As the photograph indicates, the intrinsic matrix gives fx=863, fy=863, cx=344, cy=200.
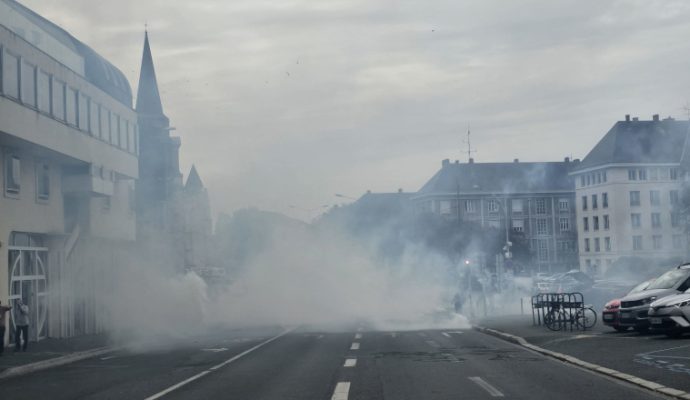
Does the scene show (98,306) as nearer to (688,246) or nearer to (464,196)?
(688,246)

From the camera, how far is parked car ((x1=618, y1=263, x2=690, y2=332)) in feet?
76.1

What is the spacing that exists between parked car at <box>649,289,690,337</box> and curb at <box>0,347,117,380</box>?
15.2 m

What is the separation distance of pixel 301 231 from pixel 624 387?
143 feet

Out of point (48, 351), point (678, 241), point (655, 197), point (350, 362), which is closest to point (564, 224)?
point (655, 197)

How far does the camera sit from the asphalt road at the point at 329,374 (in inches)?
522

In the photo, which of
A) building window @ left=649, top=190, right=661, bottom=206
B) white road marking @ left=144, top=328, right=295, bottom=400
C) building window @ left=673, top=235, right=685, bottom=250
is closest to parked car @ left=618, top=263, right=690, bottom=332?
white road marking @ left=144, top=328, right=295, bottom=400

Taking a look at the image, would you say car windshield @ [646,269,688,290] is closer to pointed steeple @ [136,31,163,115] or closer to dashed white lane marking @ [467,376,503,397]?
dashed white lane marking @ [467,376,503,397]

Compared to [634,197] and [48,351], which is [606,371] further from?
[634,197]

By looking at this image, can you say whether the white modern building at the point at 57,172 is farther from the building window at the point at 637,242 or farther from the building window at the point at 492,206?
the building window at the point at 492,206

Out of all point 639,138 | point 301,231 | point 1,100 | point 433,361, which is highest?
point 639,138

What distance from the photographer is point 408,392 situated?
1312cm

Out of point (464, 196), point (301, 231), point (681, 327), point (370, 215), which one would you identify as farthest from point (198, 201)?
point (464, 196)

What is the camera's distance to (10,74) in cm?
2788

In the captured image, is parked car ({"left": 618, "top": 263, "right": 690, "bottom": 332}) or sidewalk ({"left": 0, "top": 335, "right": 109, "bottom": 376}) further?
parked car ({"left": 618, "top": 263, "right": 690, "bottom": 332})
